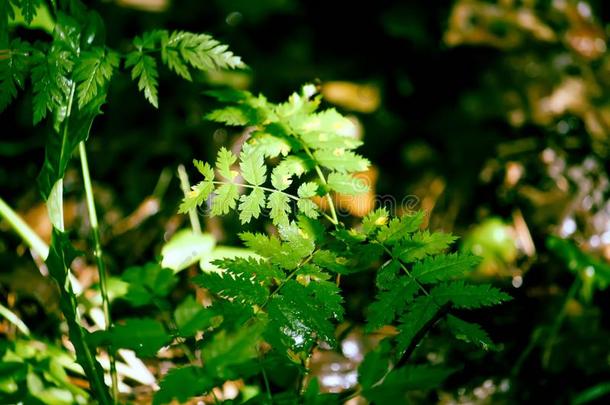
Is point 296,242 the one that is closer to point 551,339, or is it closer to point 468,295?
point 468,295

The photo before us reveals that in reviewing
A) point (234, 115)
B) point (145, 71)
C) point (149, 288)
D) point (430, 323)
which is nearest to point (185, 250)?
point (149, 288)

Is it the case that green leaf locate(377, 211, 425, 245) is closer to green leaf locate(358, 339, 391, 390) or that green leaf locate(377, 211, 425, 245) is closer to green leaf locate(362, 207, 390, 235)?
green leaf locate(362, 207, 390, 235)

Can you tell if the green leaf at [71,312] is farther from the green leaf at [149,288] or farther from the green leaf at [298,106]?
the green leaf at [298,106]

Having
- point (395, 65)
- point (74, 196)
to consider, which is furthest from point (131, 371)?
point (395, 65)

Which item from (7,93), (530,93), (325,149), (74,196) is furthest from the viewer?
(530,93)

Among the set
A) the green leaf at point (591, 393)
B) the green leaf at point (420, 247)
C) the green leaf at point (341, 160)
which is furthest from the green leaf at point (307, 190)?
the green leaf at point (591, 393)

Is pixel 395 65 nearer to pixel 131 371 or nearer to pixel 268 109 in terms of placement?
pixel 268 109
